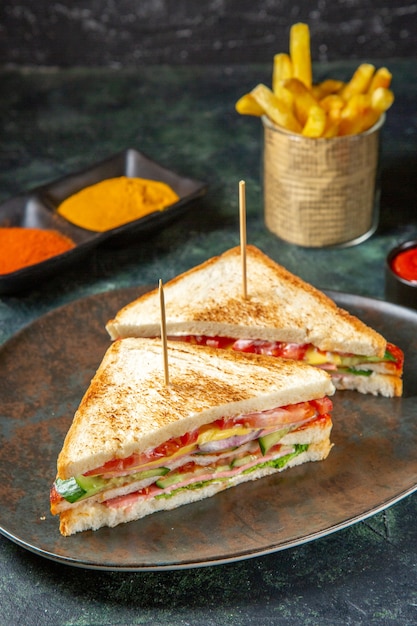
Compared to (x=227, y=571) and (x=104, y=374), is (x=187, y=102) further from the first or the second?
(x=227, y=571)

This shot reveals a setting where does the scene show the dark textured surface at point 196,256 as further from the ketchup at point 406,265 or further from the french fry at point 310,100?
the french fry at point 310,100

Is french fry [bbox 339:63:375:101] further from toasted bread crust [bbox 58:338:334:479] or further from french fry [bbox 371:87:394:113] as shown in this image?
toasted bread crust [bbox 58:338:334:479]

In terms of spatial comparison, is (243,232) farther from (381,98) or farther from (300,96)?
(381,98)

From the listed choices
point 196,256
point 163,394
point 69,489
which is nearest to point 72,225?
point 196,256

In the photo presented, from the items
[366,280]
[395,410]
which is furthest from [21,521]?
[366,280]

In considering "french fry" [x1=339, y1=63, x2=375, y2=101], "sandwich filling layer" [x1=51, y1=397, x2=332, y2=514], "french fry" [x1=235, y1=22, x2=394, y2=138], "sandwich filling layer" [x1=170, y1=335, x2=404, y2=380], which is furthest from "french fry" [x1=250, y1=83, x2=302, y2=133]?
"sandwich filling layer" [x1=51, y1=397, x2=332, y2=514]

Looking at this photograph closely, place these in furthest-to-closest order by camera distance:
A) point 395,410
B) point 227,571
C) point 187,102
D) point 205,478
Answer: point 187,102, point 395,410, point 205,478, point 227,571
